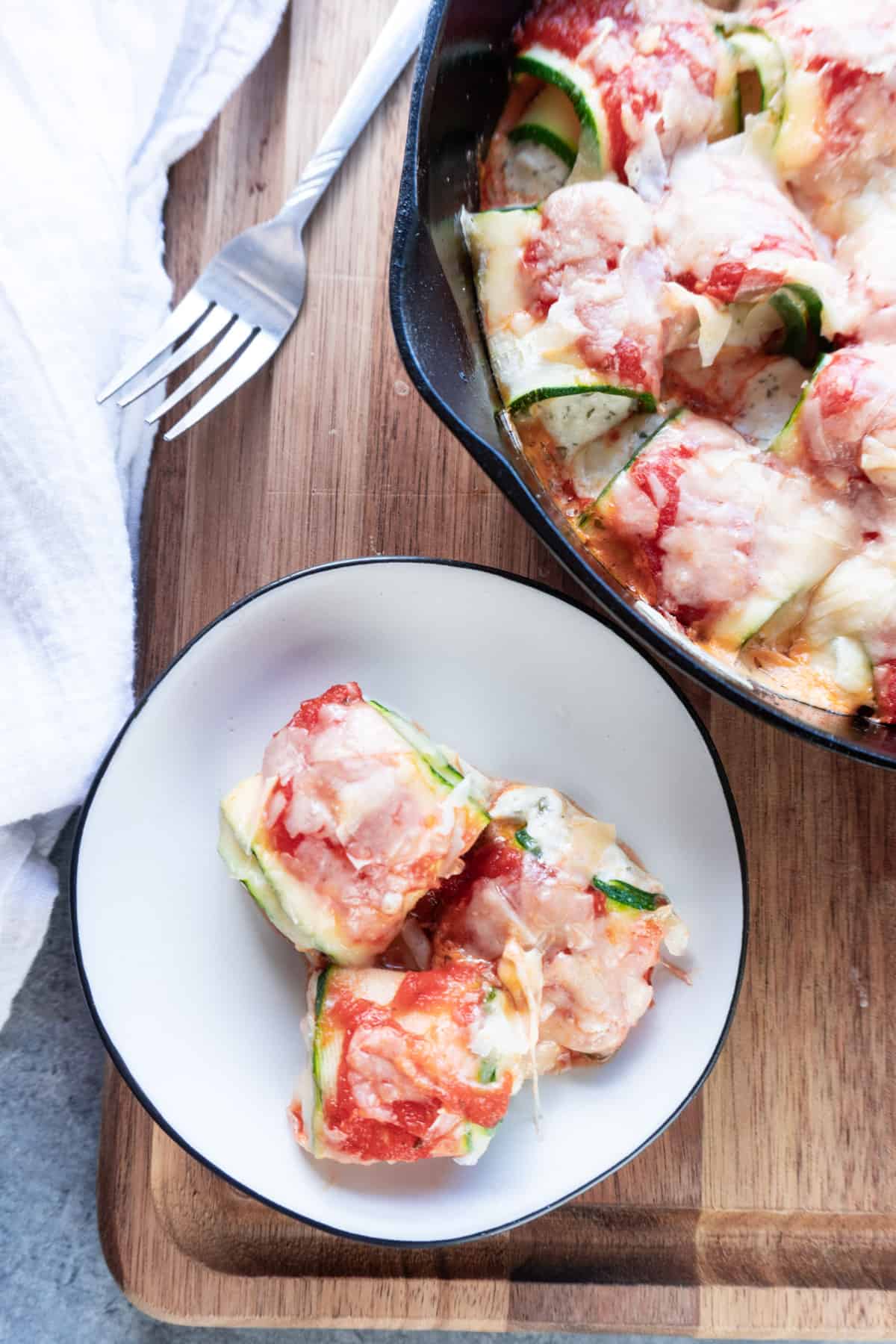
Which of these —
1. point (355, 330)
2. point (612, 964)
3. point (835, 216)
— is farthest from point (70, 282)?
point (612, 964)

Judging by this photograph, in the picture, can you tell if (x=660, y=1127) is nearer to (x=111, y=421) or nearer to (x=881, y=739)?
(x=881, y=739)

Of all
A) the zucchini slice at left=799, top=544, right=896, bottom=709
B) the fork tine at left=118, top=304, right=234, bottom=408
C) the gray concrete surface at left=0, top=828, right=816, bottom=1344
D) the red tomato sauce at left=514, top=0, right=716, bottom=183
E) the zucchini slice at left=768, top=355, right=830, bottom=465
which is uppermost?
the red tomato sauce at left=514, top=0, right=716, bottom=183

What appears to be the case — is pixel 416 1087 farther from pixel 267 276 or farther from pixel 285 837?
pixel 267 276

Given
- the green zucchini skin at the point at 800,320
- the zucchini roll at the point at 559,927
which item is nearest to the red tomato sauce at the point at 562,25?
the green zucchini skin at the point at 800,320

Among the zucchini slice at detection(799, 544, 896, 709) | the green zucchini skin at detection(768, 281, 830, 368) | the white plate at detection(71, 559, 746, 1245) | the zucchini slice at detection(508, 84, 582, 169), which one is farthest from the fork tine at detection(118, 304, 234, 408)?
the zucchini slice at detection(799, 544, 896, 709)

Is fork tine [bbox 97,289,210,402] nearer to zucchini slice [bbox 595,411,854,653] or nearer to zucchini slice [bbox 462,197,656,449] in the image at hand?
zucchini slice [bbox 462,197,656,449]

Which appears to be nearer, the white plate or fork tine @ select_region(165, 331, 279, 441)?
the white plate
